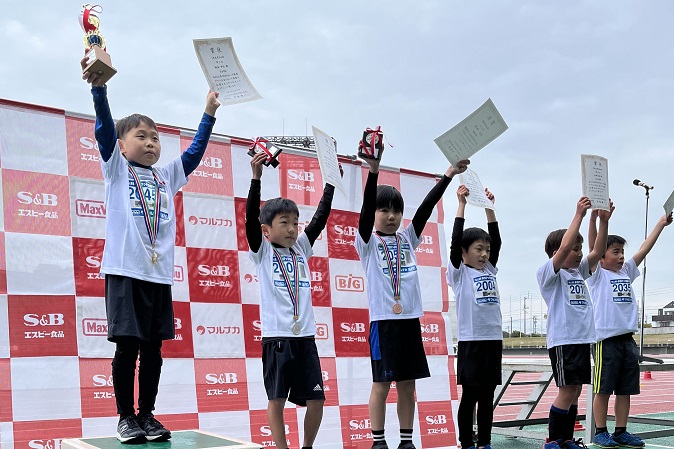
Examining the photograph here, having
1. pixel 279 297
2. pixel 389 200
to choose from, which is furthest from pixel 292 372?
pixel 389 200

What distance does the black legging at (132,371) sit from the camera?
3.04m

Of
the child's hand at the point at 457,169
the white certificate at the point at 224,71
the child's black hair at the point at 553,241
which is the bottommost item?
the child's black hair at the point at 553,241

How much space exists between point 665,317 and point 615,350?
56.2 meters

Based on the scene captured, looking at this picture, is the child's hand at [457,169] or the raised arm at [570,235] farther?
the raised arm at [570,235]

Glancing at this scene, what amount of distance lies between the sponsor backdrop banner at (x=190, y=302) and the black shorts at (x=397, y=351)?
3.32 ft

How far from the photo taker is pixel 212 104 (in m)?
3.42

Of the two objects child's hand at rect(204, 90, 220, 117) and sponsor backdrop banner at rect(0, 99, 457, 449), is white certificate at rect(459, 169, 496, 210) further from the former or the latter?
child's hand at rect(204, 90, 220, 117)

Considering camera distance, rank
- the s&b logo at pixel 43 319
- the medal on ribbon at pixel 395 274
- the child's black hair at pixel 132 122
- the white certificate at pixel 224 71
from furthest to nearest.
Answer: the medal on ribbon at pixel 395 274 < the s&b logo at pixel 43 319 < the white certificate at pixel 224 71 < the child's black hair at pixel 132 122

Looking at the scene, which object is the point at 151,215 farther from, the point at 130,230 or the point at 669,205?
the point at 669,205

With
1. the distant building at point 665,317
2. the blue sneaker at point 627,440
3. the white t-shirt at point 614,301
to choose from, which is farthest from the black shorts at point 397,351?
the distant building at point 665,317

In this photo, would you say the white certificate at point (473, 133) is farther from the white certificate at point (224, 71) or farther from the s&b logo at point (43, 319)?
the s&b logo at point (43, 319)

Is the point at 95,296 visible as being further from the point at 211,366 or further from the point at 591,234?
the point at 591,234

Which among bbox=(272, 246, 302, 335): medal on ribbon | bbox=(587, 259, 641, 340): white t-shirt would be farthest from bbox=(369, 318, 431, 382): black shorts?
bbox=(587, 259, 641, 340): white t-shirt

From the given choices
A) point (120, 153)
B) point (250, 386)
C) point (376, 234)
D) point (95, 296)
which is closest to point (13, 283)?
point (95, 296)
